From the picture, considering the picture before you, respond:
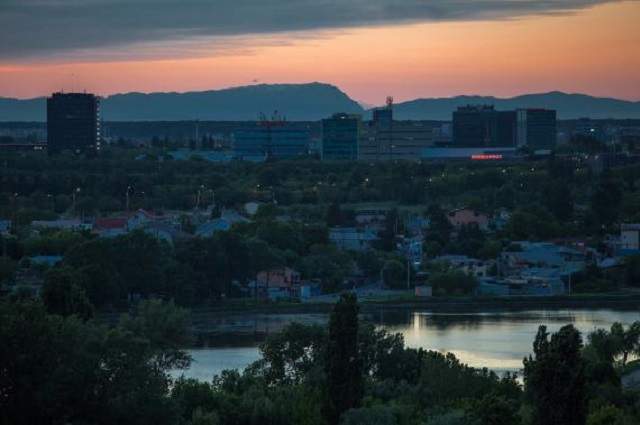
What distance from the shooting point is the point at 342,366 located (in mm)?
7672

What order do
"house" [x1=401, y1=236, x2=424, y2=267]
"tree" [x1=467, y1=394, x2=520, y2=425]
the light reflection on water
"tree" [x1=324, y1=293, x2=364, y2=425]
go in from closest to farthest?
1. "tree" [x1=467, y1=394, x2=520, y2=425]
2. "tree" [x1=324, y1=293, x2=364, y2=425]
3. the light reflection on water
4. "house" [x1=401, y1=236, x2=424, y2=267]

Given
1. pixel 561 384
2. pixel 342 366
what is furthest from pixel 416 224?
pixel 561 384

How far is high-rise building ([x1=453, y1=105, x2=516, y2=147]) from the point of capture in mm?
43969

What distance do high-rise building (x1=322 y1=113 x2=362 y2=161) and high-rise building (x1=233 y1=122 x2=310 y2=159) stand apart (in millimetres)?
685

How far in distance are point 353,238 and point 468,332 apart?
6.02 m

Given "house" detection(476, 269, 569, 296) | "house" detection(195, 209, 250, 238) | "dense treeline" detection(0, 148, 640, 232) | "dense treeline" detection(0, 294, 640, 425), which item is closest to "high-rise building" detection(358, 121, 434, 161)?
"dense treeline" detection(0, 148, 640, 232)

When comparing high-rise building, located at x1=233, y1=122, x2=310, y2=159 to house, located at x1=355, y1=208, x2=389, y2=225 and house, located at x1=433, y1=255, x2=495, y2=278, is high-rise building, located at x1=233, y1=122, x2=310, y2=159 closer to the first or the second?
house, located at x1=355, y1=208, x2=389, y2=225

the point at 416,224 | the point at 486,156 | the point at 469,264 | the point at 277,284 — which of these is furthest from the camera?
the point at 486,156

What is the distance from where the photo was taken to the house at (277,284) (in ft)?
51.8

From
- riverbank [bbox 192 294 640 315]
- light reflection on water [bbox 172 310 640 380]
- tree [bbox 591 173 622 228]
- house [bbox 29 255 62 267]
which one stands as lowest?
light reflection on water [bbox 172 310 640 380]

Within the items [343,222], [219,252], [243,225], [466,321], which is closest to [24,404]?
[466,321]

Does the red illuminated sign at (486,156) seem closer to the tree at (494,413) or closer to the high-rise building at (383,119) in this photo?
the high-rise building at (383,119)

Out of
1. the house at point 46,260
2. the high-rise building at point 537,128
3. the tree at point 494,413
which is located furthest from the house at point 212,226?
the high-rise building at point 537,128

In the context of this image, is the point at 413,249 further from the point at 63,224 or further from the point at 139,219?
the point at 63,224
